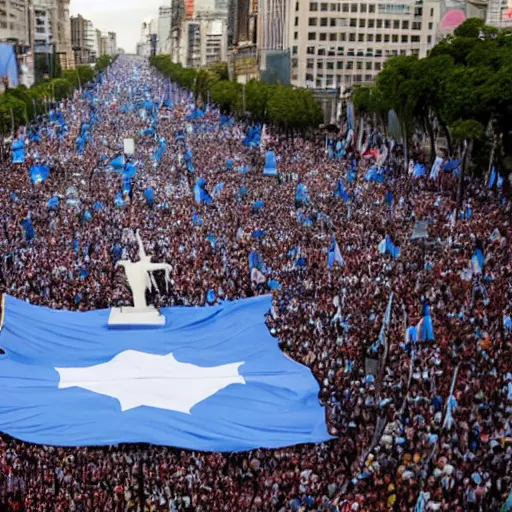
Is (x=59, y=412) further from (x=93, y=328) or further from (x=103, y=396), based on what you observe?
(x=93, y=328)

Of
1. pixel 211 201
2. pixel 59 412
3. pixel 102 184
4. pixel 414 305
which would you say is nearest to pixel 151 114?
pixel 102 184

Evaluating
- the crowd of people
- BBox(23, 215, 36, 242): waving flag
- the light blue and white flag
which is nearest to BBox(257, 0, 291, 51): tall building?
the crowd of people

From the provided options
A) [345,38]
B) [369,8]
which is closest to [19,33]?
[345,38]

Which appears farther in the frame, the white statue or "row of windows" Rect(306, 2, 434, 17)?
"row of windows" Rect(306, 2, 434, 17)

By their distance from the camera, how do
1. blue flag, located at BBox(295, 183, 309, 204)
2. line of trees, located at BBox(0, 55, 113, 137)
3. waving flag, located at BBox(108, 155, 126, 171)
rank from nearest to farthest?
blue flag, located at BBox(295, 183, 309, 204) < waving flag, located at BBox(108, 155, 126, 171) < line of trees, located at BBox(0, 55, 113, 137)

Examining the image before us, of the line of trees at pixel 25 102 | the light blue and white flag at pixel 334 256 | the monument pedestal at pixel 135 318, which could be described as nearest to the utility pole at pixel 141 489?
the monument pedestal at pixel 135 318

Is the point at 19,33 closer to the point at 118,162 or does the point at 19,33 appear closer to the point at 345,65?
the point at 345,65

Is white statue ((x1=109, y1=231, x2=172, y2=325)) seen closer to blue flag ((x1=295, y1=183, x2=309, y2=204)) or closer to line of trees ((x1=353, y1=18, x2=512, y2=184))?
blue flag ((x1=295, y1=183, x2=309, y2=204))
